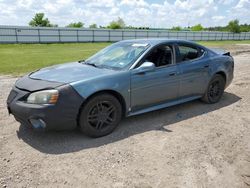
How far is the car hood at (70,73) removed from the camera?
3.88 metres

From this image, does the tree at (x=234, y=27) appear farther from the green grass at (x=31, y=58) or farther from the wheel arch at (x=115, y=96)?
the wheel arch at (x=115, y=96)

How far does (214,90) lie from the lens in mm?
5922

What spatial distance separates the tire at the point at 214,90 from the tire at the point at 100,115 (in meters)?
2.51

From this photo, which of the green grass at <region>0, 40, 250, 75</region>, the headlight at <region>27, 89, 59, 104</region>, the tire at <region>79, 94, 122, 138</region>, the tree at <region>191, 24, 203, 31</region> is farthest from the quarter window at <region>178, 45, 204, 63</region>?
the tree at <region>191, 24, 203, 31</region>

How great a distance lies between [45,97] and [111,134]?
→ 4.02 ft

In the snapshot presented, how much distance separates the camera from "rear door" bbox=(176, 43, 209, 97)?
5047 millimetres

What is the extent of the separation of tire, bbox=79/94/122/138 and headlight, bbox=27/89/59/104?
0.47m

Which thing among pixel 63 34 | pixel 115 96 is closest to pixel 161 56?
pixel 115 96

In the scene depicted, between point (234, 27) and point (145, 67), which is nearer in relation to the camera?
point (145, 67)

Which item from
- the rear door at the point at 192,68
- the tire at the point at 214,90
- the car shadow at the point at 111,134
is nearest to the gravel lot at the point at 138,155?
the car shadow at the point at 111,134

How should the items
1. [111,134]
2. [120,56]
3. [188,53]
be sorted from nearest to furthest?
[111,134] < [120,56] < [188,53]

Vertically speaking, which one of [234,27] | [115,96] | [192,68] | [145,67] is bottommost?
[115,96]

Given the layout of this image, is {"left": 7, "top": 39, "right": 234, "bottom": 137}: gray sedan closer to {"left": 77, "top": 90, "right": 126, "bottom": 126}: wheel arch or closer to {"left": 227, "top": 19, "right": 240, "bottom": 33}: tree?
{"left": 77, "top": 90, "right": 126, "bottom": 126}: wheel arch

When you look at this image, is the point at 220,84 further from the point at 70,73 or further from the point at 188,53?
the point at 70,73
